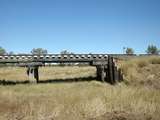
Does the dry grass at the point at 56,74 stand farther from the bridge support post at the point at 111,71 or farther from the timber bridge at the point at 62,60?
the bridge support post at the point at 111,71

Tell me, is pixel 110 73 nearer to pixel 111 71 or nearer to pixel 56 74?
pixel 111 71

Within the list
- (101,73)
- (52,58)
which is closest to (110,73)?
(101,73)

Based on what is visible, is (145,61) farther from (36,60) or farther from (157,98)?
(157,98)

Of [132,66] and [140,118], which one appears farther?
[132,66]

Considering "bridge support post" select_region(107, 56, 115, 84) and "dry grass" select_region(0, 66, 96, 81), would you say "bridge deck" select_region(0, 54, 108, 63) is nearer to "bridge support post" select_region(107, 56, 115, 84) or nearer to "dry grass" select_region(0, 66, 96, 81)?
"bridge support post" select_region(107, 56, 115, 84)

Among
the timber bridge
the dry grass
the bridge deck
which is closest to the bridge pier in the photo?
the timber bridge

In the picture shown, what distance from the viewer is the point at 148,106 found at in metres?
10.7

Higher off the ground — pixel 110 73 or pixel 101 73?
pixel 110 73

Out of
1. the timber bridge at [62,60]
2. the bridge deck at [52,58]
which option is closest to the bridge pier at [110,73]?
the timber bridge at [62,60]

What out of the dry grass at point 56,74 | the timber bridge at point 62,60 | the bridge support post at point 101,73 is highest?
the timber bridge at point 62,60

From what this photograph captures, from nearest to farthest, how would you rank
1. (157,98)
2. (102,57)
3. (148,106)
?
(148,106)
(157,98)
(102,57)

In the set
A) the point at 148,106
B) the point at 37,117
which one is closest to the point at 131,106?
the point at 148,106

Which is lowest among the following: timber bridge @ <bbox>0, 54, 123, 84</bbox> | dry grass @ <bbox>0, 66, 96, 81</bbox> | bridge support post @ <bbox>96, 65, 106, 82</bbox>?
dry grass @ <bbox>0, 66, 96, 81</bbox>

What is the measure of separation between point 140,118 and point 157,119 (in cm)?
53
